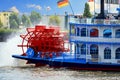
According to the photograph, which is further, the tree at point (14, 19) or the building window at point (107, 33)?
the tree at point (14, 19)

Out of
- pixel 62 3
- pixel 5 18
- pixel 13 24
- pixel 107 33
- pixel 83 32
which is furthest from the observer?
pixel 5 18

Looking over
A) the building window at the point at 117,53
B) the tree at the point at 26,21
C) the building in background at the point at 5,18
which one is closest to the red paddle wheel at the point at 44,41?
the building window at the point at 117,53

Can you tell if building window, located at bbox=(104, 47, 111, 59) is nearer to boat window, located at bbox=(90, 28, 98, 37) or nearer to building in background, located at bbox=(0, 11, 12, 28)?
boat window, located at bbox=(90, 28, 98, 37)

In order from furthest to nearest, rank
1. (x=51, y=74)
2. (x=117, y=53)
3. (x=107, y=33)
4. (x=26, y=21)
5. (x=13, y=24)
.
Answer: (x=26, y=21)
(x=13, y=24)
(x=107, y=33)
(x=117, y=53)
(x=51, y=74)

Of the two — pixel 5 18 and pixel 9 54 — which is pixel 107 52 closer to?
pixel 9 54

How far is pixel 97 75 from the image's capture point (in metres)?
37.6

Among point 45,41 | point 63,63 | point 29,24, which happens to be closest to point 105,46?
point 63,63

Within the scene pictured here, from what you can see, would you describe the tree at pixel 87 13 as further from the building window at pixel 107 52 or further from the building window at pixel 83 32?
the building window at pixel 107 52

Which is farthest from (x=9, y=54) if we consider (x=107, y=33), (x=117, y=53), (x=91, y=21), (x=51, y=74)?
(x=117, y=53)

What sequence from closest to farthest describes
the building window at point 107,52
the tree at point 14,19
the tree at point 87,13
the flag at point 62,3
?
the building window at point 107,52
the flag at point 62,3
the tree at point 87,13
the tree at point 14,19

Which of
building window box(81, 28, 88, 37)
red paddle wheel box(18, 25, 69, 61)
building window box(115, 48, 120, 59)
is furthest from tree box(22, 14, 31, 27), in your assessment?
building window box(115, 48, 120, 59)

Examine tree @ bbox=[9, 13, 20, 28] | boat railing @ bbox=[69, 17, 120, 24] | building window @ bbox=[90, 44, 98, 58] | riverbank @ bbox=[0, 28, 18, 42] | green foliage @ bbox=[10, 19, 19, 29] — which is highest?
boat railing @ bbox=[69, 17, 120, 24]

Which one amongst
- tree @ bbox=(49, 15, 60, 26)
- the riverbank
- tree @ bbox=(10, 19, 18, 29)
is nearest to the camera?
the riverbank

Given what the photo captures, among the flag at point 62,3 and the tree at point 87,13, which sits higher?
the flag at point 62,3
